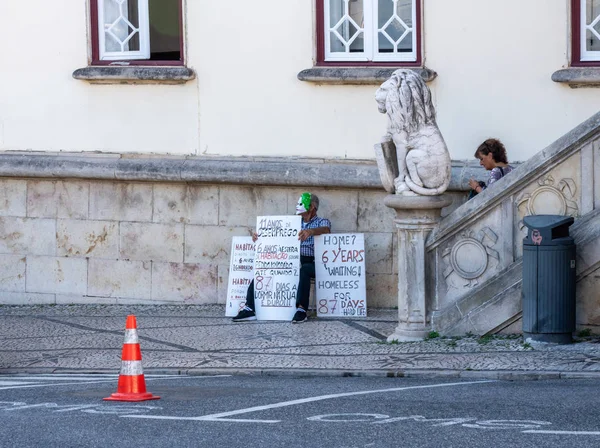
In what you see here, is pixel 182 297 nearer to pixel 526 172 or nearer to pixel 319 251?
pixel 319 251

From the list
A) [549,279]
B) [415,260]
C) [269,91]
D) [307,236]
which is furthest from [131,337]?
[269,91]

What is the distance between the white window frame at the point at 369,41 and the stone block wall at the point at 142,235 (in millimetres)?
1393

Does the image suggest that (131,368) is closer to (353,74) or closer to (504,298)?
(504,298)

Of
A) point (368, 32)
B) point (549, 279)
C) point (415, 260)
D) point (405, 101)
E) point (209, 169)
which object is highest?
point (368, 32)

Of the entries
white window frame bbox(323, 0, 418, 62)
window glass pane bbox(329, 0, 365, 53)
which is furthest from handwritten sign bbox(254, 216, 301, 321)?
window glass pane bbox(329, 0, 365, 53)

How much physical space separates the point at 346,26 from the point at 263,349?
410cm

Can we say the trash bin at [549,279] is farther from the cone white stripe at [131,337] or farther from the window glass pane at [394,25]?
the window glass pane at [394,25]

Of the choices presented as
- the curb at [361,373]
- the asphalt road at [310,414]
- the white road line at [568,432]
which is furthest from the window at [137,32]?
the white road line at [568,432]

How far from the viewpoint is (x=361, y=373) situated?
421 inches

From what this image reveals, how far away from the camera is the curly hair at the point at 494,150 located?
1302cm

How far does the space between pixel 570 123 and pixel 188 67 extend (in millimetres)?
4198

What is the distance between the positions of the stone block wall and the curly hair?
5.18 feet

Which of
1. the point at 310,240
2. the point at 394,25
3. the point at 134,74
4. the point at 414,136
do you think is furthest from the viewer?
the point at 134,74

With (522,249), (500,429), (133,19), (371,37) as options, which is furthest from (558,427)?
(133,19)
